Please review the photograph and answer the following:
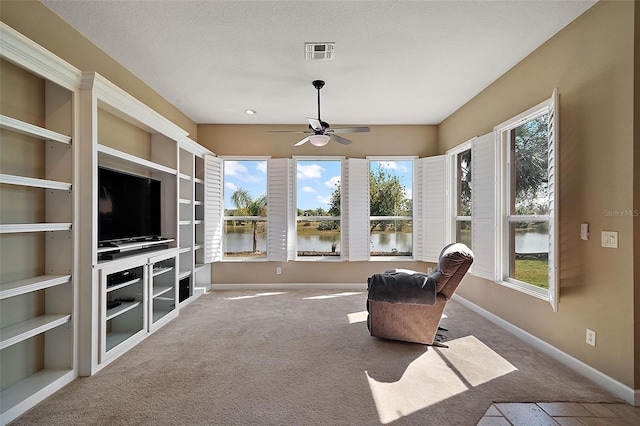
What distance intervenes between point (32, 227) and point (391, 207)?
4657 mm

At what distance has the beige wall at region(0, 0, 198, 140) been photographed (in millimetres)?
2178

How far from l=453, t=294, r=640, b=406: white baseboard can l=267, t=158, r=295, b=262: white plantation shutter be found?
10.4 feet

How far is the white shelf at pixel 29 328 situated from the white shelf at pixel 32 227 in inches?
25.3

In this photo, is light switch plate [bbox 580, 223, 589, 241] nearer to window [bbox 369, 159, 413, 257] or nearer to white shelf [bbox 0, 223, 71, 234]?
window [bbox 369, 159, 413, 257]

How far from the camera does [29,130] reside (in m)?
2.01

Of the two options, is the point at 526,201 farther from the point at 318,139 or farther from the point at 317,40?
the point at 317,40

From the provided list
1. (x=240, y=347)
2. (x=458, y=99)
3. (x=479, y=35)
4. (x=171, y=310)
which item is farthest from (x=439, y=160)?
(x=171, y=310)

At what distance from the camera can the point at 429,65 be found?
3217 mm

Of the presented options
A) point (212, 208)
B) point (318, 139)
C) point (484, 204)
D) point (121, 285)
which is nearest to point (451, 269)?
point (484, 204)

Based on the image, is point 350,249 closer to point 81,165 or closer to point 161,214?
point 161,214

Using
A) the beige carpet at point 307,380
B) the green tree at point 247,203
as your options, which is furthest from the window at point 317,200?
the beige carpet at point 307,380

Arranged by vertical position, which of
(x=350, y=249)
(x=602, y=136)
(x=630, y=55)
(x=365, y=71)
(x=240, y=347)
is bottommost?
(x=240, y=347)

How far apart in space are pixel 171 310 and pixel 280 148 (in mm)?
3027

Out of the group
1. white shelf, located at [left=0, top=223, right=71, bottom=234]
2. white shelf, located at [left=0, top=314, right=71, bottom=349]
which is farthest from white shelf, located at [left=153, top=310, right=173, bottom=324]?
white shelf, located at [left=0, top=223, right=71, bottom=234]
